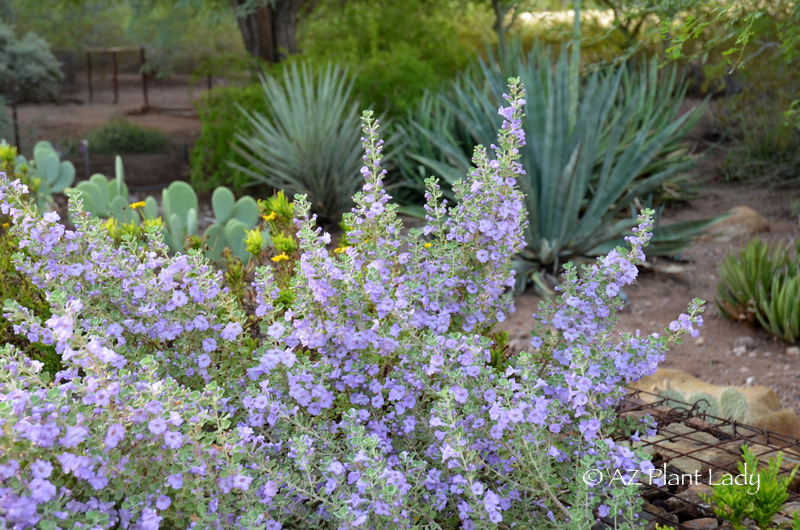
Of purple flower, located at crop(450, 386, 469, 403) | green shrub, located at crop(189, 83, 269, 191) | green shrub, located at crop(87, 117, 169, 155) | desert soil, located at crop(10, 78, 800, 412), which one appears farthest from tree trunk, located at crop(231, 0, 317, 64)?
purple flower, located at crop(450, 386, 469, 403)

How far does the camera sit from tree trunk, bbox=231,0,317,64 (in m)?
10.7

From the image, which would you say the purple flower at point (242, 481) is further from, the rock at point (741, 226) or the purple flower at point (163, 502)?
the rock at point (741, 226)

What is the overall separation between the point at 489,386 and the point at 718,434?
1388 millimetres

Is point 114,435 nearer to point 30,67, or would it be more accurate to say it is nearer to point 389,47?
point 389,47

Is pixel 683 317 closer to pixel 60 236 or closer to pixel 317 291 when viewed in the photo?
pixel 317 291

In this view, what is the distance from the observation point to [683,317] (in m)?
1.95

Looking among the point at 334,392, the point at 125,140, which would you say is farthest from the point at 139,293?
the point at 125,140

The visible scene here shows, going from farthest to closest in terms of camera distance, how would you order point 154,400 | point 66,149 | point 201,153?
point 66,149 < point 201,153 < point 154,400

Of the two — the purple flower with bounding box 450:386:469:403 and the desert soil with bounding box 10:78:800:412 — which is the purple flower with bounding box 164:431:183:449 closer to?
the purple flower with bounding box 450:386:469:403

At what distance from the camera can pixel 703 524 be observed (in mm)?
2160

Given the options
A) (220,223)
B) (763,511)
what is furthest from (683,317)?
(220,223)

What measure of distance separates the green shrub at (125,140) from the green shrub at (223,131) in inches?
153

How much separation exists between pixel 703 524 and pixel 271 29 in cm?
992

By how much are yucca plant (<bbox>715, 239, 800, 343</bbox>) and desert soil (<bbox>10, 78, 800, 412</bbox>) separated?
0.10 meters
